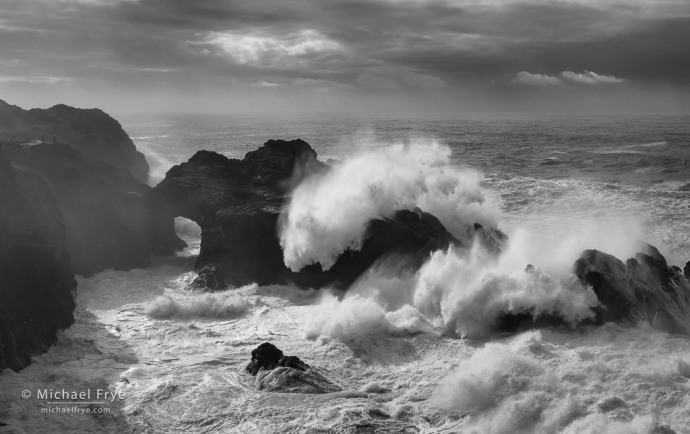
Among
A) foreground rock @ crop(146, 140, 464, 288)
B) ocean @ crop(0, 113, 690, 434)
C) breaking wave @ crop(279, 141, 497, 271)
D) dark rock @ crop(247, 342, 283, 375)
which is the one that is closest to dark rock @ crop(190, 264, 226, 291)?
foreground rock @ crop(146, 140, 464, 288)

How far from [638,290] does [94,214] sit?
55.5 ft

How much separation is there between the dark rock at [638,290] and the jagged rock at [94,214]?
13974 mm

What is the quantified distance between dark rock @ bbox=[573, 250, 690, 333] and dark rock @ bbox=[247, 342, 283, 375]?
7.03 metres

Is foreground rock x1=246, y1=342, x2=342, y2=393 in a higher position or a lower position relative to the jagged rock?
lower

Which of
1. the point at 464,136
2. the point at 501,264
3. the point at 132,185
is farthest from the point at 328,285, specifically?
the point at 464,136

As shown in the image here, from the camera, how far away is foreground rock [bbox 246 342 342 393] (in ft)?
36.0

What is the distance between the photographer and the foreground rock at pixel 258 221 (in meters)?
17.1

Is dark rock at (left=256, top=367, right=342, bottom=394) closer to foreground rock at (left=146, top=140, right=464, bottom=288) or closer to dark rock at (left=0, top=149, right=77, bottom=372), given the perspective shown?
dark rock at (left=0, top=149, right=77, bottom=372)

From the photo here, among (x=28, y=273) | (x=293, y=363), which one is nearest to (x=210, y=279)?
(x=28, y=273)

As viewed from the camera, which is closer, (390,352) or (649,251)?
(390,352)

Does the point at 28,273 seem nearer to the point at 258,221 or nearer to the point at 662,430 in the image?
the point at 258,221

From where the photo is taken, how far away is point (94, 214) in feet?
67.8

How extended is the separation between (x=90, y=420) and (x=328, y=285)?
25.8 feet

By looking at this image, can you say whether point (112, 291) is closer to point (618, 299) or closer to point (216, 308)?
point (216, 308)
